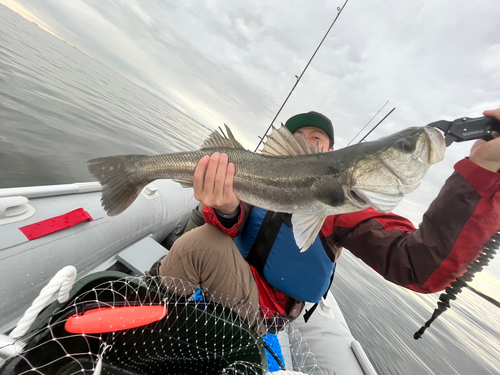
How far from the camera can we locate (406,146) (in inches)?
80.3

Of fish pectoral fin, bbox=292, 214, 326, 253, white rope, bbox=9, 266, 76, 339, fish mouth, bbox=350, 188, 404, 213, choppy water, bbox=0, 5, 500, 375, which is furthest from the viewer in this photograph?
choppy water, bbox=0, 5, 500, 375

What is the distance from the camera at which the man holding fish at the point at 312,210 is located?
2004 mm

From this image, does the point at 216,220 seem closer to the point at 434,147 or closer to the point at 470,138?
the point at 434,147

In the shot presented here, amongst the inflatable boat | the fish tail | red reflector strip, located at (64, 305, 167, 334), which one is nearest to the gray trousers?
the inflatable boat

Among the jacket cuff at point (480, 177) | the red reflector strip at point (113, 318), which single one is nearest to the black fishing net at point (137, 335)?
the red reflector strip at point (113, 318)

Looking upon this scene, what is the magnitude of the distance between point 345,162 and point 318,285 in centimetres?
157

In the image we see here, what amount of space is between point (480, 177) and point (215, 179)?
245 centimetres

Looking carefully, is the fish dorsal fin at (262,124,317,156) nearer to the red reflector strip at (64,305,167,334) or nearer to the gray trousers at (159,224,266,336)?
the gray trousers at (159,224,266,336)

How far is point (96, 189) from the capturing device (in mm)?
3920

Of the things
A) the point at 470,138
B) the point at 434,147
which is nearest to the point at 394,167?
the point at 434,147

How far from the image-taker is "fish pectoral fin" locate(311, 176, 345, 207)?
79.7 inches

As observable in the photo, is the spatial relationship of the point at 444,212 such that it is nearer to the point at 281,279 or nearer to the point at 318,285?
the point at 318,285

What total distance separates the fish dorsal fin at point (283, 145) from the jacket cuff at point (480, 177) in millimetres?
1383

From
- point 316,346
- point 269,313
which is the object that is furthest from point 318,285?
point 316,346
